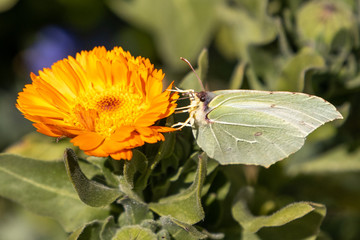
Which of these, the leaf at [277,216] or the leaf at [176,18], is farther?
the leaf at [176,18]

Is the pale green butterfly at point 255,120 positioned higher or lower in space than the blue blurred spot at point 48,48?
higher

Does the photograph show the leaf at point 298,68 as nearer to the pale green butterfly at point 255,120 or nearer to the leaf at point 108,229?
the pale green butterfly at point 255,120

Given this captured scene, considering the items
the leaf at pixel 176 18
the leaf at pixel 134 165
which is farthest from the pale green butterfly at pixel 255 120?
the leaf at pixel 176 18

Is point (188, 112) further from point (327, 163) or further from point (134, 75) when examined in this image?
point (327, 163)

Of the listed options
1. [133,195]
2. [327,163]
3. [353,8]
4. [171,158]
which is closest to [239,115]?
[171,158]

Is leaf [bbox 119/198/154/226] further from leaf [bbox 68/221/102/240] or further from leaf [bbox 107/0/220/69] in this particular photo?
leaf [bbox 107/0/220/69]

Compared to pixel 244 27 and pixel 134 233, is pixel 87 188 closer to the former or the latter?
pixel 134 233
